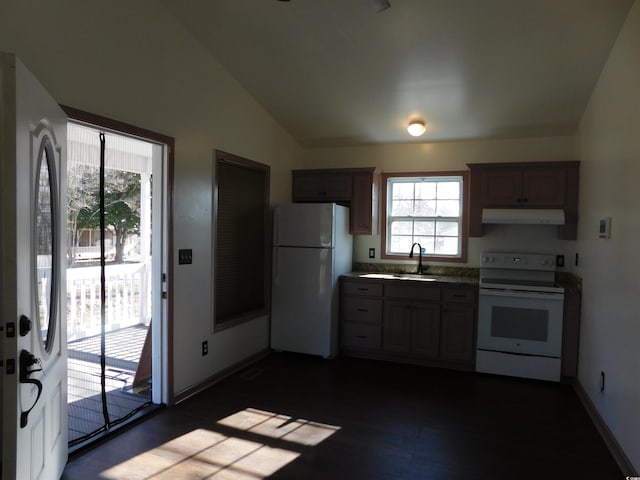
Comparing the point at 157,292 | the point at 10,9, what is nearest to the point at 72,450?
the point at 157,292

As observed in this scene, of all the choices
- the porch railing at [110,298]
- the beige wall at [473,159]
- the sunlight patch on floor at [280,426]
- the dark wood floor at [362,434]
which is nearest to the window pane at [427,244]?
the beige wall at [473,159]

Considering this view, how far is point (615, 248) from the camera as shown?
2773 millimetres

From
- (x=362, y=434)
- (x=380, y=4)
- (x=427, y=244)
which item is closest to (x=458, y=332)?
(x=427, y=244)

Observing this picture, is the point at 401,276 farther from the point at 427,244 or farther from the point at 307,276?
the point at 307,276

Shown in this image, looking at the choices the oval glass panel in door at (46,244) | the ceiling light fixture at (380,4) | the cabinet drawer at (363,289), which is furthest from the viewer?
the cabinet drawer at (363,289)

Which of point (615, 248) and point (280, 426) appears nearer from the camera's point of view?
point (615, 248)

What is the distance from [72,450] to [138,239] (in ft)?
11.4

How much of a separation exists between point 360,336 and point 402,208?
5.22 ft

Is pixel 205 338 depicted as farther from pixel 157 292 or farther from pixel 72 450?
pixel 72 450

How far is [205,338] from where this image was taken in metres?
3.60

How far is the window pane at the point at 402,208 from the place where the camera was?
16.3 feet

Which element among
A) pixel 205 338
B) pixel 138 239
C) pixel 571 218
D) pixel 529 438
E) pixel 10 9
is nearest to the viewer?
pixel 10 9

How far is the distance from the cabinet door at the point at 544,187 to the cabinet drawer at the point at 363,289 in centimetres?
169

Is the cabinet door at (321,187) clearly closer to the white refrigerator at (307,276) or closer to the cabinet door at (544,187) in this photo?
the white refrigerator at (307,276)
